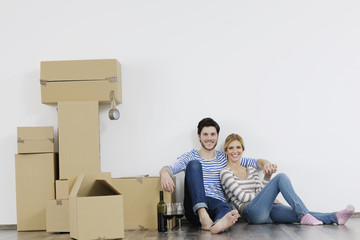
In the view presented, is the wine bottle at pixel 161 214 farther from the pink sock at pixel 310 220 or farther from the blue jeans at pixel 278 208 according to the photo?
the pink sock at pixel 310 220

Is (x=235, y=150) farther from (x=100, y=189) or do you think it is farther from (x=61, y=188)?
(x=61, y=188)

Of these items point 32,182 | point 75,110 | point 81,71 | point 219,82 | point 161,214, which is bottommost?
point 161,214

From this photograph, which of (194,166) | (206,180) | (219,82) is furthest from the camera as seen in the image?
(219,82)

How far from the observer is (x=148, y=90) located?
4.32m

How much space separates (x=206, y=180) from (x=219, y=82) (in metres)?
0.90

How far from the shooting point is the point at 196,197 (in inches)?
142

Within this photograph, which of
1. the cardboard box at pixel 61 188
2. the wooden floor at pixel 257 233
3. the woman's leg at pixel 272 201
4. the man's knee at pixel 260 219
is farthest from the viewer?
the cardboard box at pixel 61 188

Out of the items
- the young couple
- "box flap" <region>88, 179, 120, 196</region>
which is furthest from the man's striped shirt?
A: "box flap" <region>88, 179, 120, 196</region>

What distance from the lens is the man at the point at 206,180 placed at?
354 cm

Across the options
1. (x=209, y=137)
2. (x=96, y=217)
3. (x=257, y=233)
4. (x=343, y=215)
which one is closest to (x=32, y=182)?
(x=96, y=217)

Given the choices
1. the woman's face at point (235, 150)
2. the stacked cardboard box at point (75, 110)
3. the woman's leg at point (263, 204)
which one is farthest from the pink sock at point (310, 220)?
the stacked cardboard box at point (75, 110)

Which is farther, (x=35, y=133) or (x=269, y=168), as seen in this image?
(x=35, y=133)

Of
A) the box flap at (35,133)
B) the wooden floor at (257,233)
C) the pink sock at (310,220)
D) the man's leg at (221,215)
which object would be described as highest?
the box flap at (35,133)

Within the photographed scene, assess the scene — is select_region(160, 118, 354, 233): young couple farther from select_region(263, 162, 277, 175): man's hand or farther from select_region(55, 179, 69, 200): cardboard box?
select_region(55, 179, 69, 200): cardboard box
